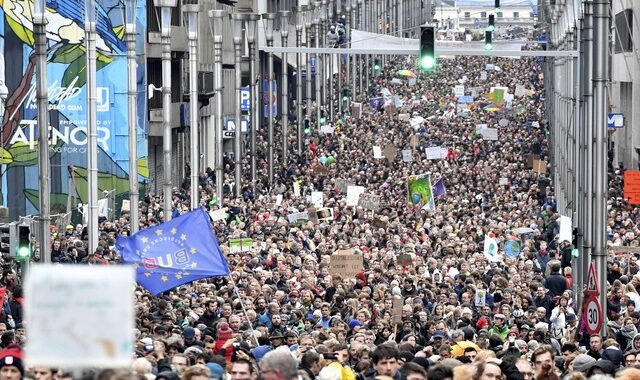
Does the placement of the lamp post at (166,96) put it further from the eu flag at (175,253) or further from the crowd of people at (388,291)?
the eu flag at (175,253)

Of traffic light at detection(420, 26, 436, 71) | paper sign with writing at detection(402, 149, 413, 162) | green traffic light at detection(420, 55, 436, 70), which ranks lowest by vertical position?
paper sign with writing at detection(402, 149, 413, 162)

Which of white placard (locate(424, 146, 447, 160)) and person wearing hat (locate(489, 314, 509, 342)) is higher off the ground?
person wearing hat (locate(489, 314, 509, 342))

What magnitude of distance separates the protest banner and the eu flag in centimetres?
1111

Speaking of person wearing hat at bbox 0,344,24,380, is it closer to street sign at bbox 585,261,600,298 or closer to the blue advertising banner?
street sign at bbox 585,261,600,298

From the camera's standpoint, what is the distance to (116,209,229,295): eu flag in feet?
70.4

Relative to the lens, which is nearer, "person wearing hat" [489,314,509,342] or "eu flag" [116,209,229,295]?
"eu flag" [116,209,229,295]

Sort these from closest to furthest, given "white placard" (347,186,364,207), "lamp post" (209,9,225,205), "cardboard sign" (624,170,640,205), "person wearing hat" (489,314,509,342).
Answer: "person wearing hat" (489,314,509,342) → "cardboard sign" (624,170,640,205) → "white placard" (347,186,364,207) → "lamp post" (209,9,225,205)

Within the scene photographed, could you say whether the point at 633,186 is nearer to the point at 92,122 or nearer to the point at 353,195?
the point at 353,195

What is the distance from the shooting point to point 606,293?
25.2 meters

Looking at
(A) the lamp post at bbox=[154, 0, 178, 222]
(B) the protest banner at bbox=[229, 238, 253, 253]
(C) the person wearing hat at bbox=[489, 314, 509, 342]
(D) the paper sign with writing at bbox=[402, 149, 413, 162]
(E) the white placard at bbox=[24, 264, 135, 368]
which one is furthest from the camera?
(D) the paper sign with writing at bbox=[402, 149, 413, 162]

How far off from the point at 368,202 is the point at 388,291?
1755 cm

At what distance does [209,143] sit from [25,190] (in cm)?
2315

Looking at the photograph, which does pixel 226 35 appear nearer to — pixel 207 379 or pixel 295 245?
pixel 295 245

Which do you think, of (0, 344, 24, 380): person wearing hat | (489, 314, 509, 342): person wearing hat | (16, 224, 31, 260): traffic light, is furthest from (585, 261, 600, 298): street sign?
(0, 344, 24, 380): person wearing hat
